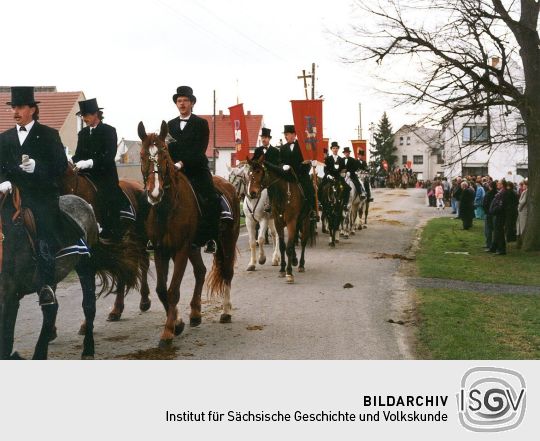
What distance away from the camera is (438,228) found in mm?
27078

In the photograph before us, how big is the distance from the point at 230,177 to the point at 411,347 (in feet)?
32.5

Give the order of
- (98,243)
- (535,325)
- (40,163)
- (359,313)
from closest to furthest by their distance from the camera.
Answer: (40,163) → (98,243) → (535,325) → (359,313)

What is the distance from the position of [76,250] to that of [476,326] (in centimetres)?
529

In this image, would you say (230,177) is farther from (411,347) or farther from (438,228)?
(438,228)

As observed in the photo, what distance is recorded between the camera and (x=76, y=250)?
6.61 metres

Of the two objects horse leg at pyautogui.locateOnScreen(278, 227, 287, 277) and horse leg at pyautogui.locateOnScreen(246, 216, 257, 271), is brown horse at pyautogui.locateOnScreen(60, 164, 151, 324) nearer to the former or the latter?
horse leg at pyautogui.locateOnScreen(278, 227, 287, 277)

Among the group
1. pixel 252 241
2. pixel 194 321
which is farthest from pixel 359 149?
pixel 194 321

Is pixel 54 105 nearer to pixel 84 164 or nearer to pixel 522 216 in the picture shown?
pixel 84 164

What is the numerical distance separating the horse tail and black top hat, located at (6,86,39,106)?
1942 millimetres

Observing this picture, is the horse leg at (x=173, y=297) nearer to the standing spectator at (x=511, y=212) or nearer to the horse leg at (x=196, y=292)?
the horse leg at (x=196, y=292)

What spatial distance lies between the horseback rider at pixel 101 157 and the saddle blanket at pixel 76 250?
1230mm

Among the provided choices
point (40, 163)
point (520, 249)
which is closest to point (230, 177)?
point (520, 249)
